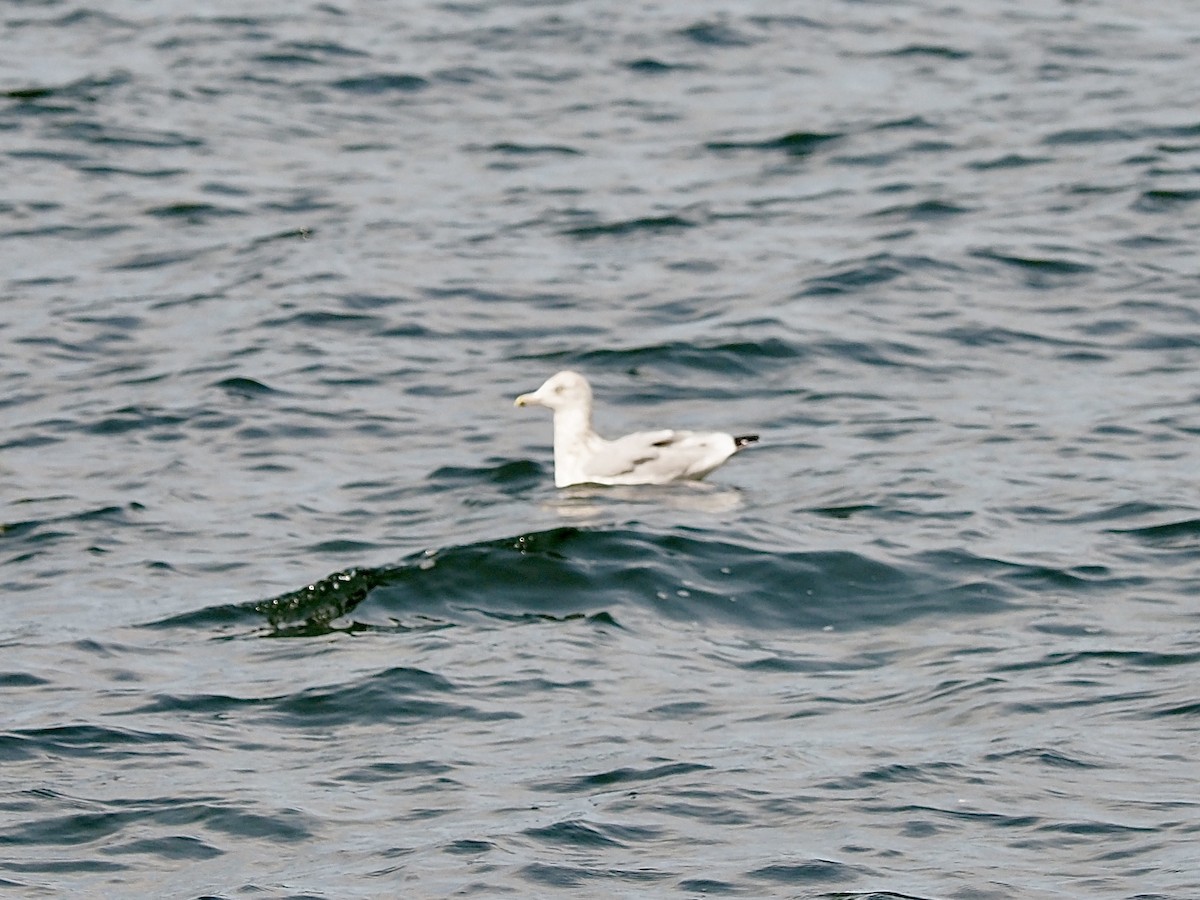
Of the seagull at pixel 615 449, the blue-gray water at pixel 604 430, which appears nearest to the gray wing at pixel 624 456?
the seagull at pixel 615 449

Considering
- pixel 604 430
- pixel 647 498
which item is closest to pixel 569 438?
pixel 647 498

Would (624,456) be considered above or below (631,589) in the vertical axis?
above

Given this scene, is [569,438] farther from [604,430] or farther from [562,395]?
[604,430]

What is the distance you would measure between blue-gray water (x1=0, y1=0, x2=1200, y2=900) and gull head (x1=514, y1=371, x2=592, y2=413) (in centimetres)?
52

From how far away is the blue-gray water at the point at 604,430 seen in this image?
7141 mm

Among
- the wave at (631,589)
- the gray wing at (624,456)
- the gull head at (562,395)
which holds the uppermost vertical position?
the gull head at (562,395)

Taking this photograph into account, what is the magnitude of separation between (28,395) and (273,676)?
15.8ft

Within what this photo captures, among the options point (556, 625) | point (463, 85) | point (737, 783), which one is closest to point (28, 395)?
point (556, 625)

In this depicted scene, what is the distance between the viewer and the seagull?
36.6 ft

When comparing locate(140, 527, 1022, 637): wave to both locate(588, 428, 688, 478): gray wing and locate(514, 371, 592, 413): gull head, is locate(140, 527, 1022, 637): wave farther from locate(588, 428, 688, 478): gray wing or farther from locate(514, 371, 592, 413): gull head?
locate(514, 371, 592, 413): gull head

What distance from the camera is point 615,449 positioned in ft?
37.4

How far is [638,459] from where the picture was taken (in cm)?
1135

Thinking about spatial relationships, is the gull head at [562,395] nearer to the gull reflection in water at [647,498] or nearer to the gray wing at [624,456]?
the gray wing at [624,456]

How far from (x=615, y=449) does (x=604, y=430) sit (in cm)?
127
